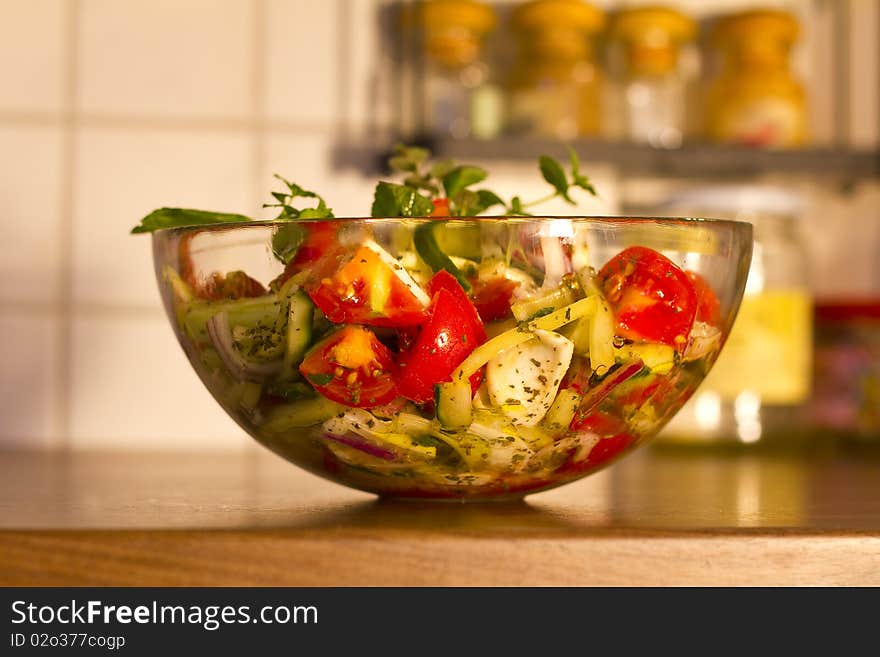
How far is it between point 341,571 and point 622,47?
993 mm

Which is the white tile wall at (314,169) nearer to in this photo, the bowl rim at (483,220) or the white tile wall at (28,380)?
the white tile wall at (28,380)

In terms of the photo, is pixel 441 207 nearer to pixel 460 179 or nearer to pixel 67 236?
pixel 460 179

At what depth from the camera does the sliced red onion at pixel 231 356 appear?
1.92ft

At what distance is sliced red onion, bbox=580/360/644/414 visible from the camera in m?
0.57

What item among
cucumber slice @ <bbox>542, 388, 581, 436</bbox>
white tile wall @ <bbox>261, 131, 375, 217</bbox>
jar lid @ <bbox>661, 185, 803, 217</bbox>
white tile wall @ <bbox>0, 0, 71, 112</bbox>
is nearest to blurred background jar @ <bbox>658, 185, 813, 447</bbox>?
jar lid @ <bbox>661, 185, 803, 217</bbox>

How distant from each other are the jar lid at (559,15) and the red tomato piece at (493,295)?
2.62 ft

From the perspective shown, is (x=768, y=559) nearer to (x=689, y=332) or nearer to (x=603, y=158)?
(x=689, y=332)

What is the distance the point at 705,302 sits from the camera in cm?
61

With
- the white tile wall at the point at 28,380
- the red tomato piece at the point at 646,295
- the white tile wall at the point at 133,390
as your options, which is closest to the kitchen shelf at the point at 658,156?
the white tile wall at the point at 133,390

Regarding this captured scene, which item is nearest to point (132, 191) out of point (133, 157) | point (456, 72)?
point (133, 157)

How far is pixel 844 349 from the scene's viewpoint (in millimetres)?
1275

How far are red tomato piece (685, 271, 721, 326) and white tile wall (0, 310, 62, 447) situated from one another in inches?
37.0

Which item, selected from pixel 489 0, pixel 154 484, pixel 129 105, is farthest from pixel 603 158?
pixel 154 484

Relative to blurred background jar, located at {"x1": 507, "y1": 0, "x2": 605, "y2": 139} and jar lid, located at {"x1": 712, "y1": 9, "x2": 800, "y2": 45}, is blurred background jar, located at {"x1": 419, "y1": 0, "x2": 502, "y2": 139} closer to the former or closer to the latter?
blurred background jar, located at {"x1": 507, "y1": 0, "x2": 605, "y2": 139}
